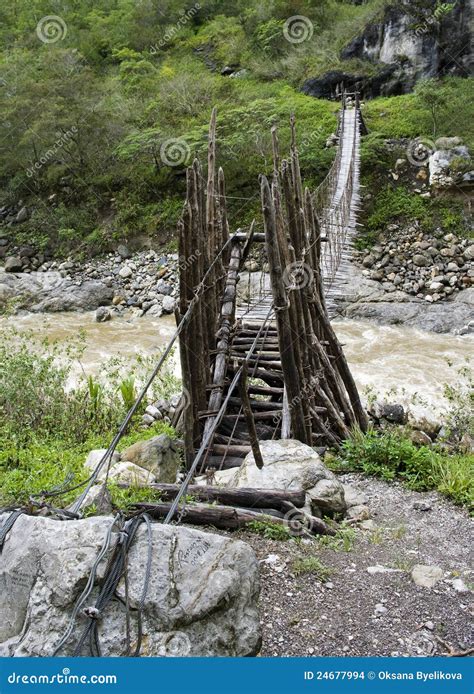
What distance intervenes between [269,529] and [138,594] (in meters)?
1.02

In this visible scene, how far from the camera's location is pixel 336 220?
719 centimetres

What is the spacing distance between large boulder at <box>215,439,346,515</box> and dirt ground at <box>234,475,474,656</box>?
0.80 feet

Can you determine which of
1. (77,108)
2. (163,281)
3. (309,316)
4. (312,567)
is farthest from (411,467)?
(77,108)

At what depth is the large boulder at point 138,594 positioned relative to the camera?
162 cm

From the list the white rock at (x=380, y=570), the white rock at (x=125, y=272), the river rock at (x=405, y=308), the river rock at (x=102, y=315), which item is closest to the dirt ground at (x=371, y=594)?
the white rock at (x=380, y=570)

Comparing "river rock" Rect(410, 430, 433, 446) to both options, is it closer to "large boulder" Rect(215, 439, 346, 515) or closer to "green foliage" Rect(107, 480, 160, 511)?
"large boulder" Rect(215, 439, 346, 515)

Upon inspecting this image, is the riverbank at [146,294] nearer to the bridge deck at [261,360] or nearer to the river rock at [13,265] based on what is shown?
the river rock at [13,265]

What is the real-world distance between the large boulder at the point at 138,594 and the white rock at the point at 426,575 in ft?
2.98

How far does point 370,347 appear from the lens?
818 cm

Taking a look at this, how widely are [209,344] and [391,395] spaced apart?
10.1 ft

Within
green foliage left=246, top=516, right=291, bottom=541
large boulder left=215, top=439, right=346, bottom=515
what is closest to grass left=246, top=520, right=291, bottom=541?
green foliage left=246, top=516, right=291, bottom=541

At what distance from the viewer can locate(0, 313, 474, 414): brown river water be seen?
6.78 meters

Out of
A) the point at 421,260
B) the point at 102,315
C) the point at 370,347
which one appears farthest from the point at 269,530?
the point at 421,260

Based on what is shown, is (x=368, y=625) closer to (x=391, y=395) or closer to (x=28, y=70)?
(x=391, y=395)
